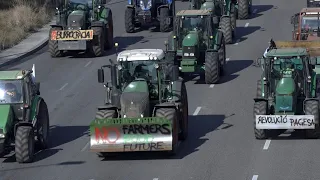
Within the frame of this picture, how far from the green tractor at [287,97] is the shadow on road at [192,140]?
5.91 feet

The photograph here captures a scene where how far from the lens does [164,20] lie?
49.3 metres

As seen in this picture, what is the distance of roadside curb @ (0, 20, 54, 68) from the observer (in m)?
45.1

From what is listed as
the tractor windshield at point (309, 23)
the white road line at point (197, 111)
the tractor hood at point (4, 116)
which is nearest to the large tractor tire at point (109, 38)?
the tractor windshield at point (309, 23)

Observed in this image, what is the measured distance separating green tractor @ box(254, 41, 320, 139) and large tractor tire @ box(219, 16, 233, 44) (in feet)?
49.2

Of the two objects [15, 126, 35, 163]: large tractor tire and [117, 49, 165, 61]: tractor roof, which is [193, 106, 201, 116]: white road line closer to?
[117, 49, 165, 61]: tractor roof

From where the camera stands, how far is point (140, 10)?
49.9 m

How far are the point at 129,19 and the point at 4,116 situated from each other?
75.0 ft

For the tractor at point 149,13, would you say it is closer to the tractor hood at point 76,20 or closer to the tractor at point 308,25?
the tractor hood at point 76,20

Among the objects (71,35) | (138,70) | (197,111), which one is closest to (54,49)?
(71,35)

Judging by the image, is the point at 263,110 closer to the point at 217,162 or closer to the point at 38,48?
the point at 217,162

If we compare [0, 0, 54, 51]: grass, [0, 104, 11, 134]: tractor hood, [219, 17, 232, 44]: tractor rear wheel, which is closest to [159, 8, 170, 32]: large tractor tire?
[219, 17, 232, 44]: tractor rear wheel

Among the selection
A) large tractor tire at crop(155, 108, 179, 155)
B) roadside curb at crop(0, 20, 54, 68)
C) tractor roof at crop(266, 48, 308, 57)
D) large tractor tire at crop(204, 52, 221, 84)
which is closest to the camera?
large tractor tire at crop(155, 108, 179, 155)

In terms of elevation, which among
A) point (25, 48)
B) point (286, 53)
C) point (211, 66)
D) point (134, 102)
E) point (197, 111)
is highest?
point (286, 53)

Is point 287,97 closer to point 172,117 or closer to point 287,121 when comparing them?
point 287,121
